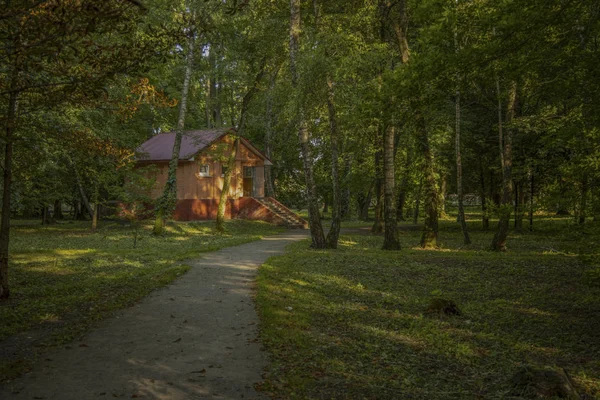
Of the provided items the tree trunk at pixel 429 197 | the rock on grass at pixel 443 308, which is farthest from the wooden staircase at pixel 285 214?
the rock on grass at pixel 443 308

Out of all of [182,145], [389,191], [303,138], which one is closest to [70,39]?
[303,138]

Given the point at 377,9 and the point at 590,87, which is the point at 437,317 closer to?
the point at 590,87

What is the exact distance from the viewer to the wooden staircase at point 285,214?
31.6m

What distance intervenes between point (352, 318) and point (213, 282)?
4.24 metres

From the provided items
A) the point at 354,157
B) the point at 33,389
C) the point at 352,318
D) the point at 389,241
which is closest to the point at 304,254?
the point at 389,241

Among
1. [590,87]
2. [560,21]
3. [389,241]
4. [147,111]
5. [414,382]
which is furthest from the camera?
[147,111]

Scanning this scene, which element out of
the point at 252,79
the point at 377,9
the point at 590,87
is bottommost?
the point at 590,87

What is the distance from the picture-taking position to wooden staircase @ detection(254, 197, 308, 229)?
104 feet

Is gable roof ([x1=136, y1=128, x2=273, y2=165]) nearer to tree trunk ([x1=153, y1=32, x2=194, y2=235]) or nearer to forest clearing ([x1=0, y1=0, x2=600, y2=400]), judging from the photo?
tree trunk ([x1=153, y1=32, x2=194, y2=235])

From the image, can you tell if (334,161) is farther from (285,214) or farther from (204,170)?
(204,170)

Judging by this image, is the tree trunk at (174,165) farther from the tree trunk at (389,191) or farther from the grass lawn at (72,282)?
the tree trunk at (389,191)

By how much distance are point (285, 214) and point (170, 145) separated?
31.6ft

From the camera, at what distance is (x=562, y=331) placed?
795 centimetres

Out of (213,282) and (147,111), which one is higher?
(147,111)
